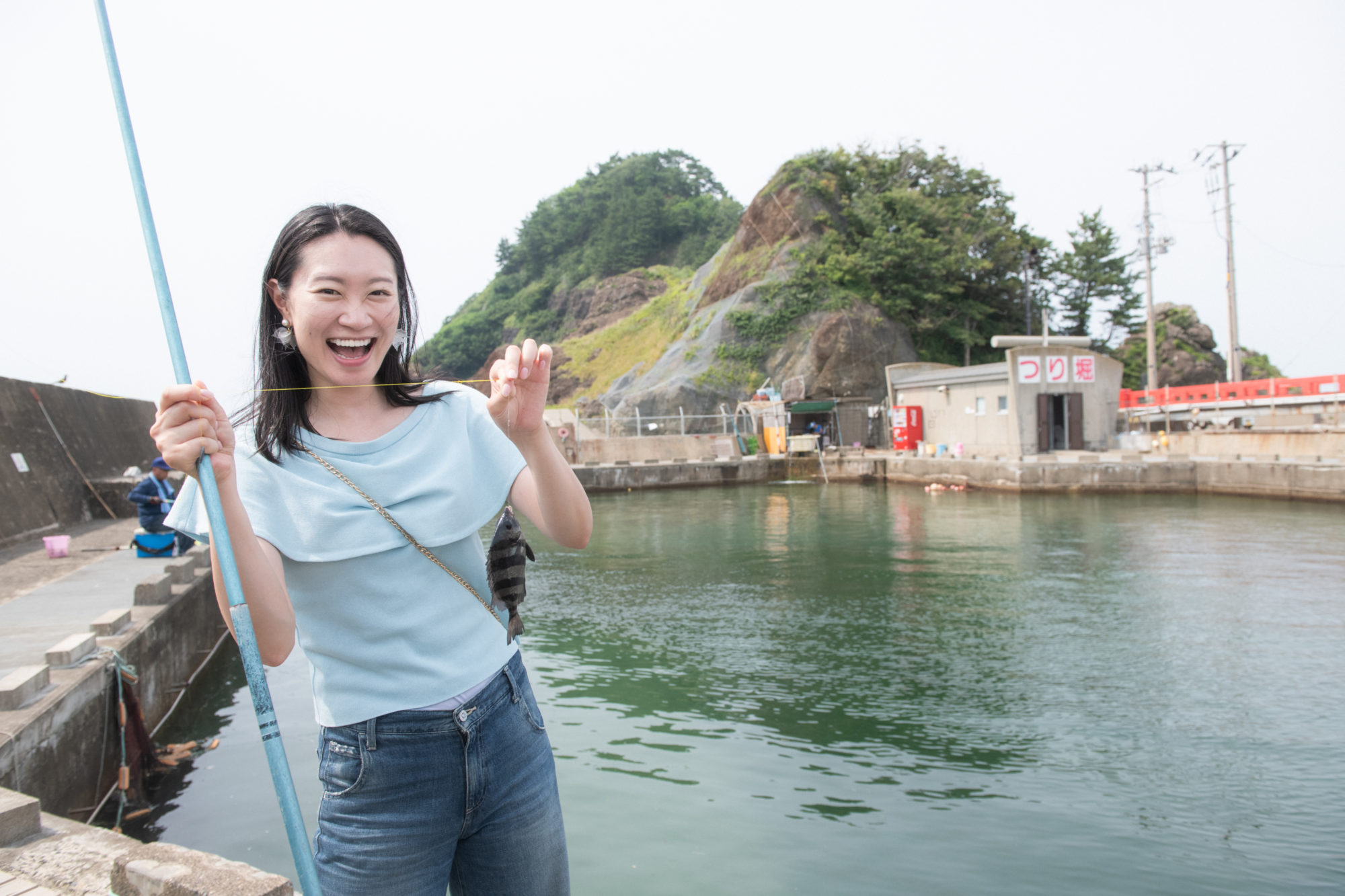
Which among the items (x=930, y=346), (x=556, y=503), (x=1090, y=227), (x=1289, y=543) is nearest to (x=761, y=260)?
(x=930, y=346)

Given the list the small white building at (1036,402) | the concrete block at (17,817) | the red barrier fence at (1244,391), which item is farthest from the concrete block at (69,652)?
the red barrier fence at (1244,391)

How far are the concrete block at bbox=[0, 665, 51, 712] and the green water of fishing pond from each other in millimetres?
1137

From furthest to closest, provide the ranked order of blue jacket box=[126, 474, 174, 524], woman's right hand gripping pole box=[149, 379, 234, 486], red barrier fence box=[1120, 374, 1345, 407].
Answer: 1. red barrier fence box=[1120, 374, 1345, 407]
2. blue jacket box=[126, 474, 174, 524]
3. woman's right hand gripping pole box=[149, 379, 234, 486]

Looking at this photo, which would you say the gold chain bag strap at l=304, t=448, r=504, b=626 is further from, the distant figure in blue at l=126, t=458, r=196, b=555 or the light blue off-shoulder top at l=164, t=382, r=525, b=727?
the distant figure in blue at l=126, t=458, r=196, b=555

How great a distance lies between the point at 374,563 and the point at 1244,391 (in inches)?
1223

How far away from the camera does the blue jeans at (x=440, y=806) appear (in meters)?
1.51

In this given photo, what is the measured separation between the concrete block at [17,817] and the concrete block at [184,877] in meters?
0.87

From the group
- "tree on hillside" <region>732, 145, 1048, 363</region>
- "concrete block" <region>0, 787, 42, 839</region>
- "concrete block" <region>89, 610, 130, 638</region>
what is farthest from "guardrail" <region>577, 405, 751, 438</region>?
"concrete block" <region>0, 787, 42, 839</region>

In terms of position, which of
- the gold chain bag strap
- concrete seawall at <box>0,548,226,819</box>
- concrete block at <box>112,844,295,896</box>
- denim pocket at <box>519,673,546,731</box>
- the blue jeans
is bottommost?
concrete seawall at <box>0,548,226,819</box>

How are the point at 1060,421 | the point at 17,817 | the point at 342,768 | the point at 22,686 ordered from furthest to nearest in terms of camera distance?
the point at 1060,421 → the point at 22,686 → the point at 17,817 → the point at 342,768

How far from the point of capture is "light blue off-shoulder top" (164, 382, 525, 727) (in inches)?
59.9

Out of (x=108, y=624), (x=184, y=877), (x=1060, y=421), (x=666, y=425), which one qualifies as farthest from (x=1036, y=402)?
(x=184, y=877)

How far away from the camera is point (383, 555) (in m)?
1.55

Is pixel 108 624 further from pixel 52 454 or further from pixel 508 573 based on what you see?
pixel 52 454
